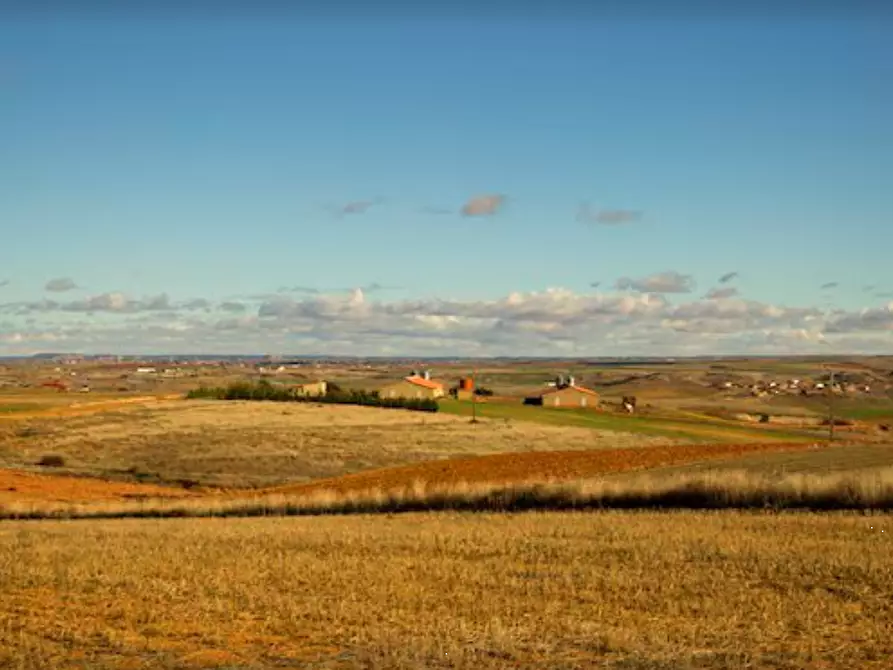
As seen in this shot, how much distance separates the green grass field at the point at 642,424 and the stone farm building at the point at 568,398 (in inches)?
675

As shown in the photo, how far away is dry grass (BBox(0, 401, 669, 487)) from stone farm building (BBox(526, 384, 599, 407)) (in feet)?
139

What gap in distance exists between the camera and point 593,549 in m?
24.6

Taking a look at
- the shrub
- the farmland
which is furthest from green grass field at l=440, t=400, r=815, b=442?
the shrub

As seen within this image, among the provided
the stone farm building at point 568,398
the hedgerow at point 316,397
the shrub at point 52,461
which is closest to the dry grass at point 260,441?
the shrub at point 52,461

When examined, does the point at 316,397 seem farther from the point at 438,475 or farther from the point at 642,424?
the point at 438,475

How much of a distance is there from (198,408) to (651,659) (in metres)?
99.3

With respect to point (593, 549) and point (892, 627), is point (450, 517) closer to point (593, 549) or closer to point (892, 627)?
point (593, 549)

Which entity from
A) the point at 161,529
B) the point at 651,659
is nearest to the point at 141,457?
the point at 161,529

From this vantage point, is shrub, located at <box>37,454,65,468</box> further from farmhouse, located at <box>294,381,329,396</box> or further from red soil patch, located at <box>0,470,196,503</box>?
farmhouse, located at <box>294,381,329,396</box>

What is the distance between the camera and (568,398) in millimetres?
152625

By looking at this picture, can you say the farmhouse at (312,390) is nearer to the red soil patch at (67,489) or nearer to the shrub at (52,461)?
the shrub at (52,461)

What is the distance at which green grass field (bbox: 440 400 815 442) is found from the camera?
103250 mm

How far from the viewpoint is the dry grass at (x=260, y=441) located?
7450 centimetres

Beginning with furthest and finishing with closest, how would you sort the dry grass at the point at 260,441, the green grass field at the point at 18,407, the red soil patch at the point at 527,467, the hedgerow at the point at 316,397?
the green grass field at the point at 18,407 → the hedgerow at the point at 316,397 → the dry grass at the point at 260,441 → the red soil patch at the point at 527,467
